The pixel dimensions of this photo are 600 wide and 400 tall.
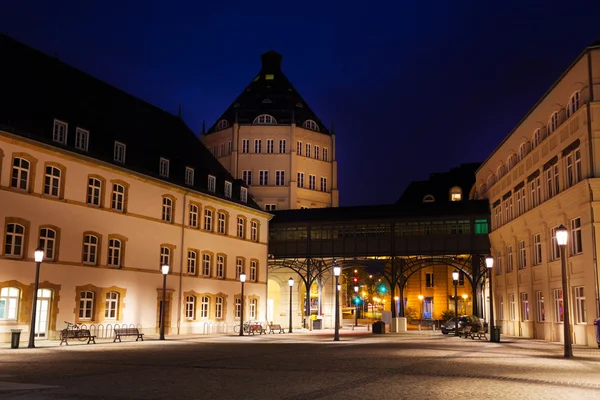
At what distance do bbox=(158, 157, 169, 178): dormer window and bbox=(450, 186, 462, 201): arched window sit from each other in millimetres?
40357

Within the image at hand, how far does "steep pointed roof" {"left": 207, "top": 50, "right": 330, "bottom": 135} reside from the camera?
65.9 m

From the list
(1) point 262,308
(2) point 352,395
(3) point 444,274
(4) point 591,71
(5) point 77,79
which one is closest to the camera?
(2) point 352,395

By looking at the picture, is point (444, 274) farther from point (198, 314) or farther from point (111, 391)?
point (111, 391)

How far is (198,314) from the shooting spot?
43.1 metres

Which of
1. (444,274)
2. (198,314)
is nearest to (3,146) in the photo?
(198,314)

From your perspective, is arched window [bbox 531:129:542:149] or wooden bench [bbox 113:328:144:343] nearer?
wooden bench [bbox 113:328:144:343]

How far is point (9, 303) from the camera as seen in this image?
2952cm

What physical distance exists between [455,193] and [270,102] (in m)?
23.0

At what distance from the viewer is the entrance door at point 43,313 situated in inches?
1235

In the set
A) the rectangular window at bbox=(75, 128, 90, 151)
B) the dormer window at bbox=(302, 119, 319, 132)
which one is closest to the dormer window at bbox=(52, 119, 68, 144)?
the rectangular window at bbox=(75, 128, 90, 151)

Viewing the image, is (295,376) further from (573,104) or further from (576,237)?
(573,104)

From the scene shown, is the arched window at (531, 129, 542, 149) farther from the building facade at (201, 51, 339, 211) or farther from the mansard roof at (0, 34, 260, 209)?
the building facade at (201, 51, 339, 211)

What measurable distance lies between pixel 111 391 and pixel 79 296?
74.1 ft

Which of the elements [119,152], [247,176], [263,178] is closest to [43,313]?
[119,152]
